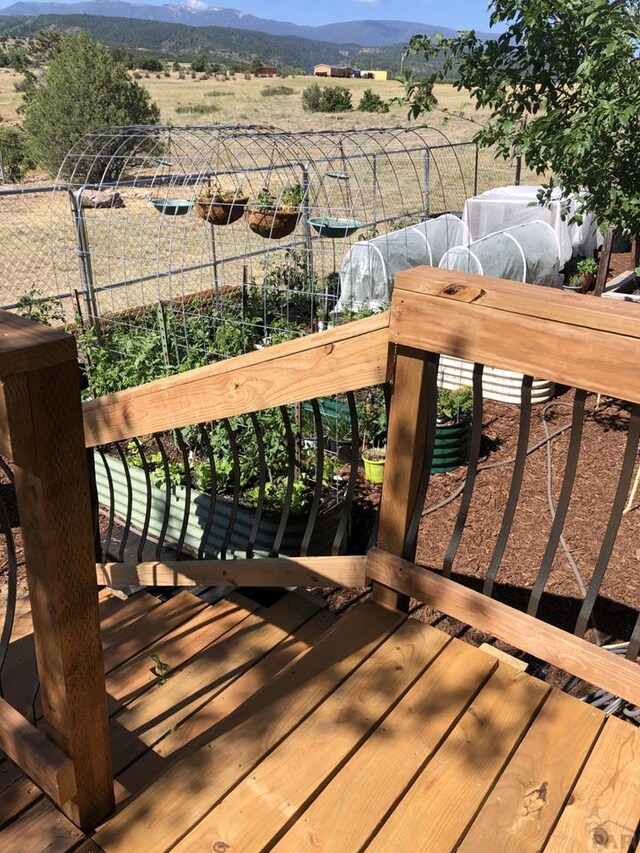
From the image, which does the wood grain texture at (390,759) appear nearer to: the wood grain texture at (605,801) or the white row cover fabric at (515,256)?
the wood grain texture at (605,801)

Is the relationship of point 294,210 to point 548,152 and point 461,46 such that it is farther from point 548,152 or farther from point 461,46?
point 548,152

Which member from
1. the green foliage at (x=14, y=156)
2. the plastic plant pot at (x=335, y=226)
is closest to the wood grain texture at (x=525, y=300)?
the plastic plant pot at (x=335, y=226)

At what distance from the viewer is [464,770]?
65.4 inches

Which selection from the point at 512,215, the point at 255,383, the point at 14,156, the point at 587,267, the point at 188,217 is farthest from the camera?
the point at 14,156

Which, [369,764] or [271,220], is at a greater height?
[271,220]

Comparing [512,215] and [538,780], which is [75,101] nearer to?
[512,215]

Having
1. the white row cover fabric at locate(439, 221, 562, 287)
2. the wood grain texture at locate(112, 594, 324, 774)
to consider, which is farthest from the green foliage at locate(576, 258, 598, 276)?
the wood grain texture at locate(112, 594, 324, 774)

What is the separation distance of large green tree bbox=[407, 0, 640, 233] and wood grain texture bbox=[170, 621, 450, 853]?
3487mm

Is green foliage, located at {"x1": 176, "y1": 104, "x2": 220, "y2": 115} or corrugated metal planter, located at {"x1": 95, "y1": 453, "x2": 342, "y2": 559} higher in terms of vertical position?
corrugated metal planter, located at {"x1": 95, "y1": 453, "x2": 342, "y2": 559}

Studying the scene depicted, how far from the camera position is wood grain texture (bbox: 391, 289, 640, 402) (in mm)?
1455

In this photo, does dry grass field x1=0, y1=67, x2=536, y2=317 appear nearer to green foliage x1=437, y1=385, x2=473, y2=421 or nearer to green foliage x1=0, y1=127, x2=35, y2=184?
green foliage x1=0, y1=127, x2=35, y2=184

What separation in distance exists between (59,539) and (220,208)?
17.9 ft

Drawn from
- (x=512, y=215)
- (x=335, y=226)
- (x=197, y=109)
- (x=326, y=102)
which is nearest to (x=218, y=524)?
(x=335, y=226)

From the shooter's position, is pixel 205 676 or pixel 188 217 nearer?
pixel 205 676
